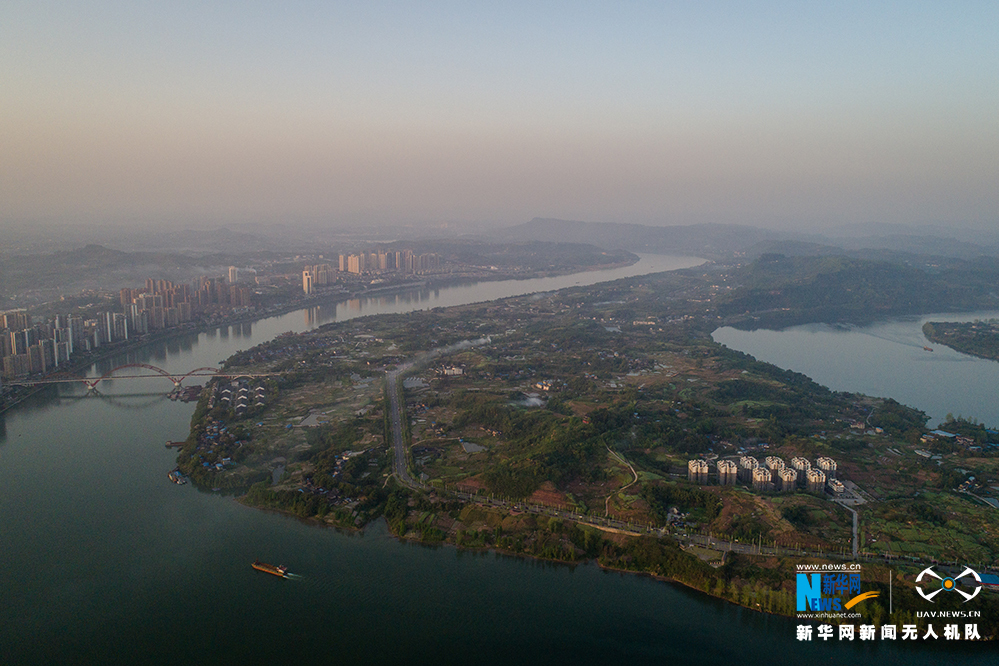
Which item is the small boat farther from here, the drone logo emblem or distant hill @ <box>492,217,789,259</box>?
distant hill @ <box>492,217,789,259</box>

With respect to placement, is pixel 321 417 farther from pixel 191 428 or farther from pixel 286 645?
pixel 286 645

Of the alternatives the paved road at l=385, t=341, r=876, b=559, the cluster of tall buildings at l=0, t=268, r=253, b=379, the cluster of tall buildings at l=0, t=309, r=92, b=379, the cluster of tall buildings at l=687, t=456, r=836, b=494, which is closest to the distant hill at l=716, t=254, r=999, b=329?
the cluster of tall buildings at l=687, t=456, r=836, b=494

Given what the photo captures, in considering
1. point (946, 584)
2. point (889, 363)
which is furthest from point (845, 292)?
point (946, 584)

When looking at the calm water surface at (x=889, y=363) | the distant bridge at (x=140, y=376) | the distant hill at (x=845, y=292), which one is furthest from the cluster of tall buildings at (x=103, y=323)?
the distant hill at (x=845, y=292)

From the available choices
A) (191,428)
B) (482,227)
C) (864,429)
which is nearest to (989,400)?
(864,429)

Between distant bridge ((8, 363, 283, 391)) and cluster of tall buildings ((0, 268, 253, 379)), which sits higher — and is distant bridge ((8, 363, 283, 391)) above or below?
below

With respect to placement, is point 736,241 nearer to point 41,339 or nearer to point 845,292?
point 845,292

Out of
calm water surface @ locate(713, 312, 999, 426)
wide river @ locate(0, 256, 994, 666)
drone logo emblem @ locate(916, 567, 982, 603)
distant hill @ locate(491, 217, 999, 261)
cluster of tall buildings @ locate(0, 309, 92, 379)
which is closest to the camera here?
wide river @ locate(0, 256, 994, 666)
